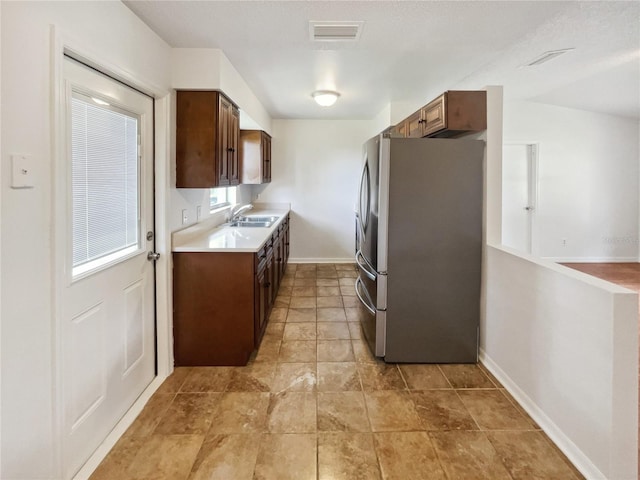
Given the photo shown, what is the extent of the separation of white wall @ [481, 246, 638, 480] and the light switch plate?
230 centimetres

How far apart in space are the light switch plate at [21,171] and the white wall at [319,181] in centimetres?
503

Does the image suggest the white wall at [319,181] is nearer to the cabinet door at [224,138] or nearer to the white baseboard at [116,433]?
the cabinet door at [224,138]

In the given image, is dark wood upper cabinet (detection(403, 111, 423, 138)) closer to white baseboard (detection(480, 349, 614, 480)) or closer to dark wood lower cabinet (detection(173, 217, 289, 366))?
dark wood lower cabinet (detection(173, 217, 289, 366))

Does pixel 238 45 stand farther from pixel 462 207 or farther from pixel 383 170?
pixel 462 207

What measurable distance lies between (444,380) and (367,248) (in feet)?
3.75

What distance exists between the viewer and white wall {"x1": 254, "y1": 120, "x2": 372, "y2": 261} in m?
6.31

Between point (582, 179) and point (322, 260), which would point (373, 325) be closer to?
point (322, 260)

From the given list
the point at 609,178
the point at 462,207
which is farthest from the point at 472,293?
the point at 609,178

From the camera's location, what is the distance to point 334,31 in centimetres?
251

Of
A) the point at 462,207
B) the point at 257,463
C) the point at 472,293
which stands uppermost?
the point at 462,207

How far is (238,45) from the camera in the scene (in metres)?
2.77

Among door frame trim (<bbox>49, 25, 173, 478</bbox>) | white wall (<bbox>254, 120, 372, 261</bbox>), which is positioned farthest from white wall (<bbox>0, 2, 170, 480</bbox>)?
white wall (<bbox>254, 120, 372, 261</bbox>)

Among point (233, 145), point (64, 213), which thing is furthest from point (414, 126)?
point (64, 213)

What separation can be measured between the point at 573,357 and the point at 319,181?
4.94m
